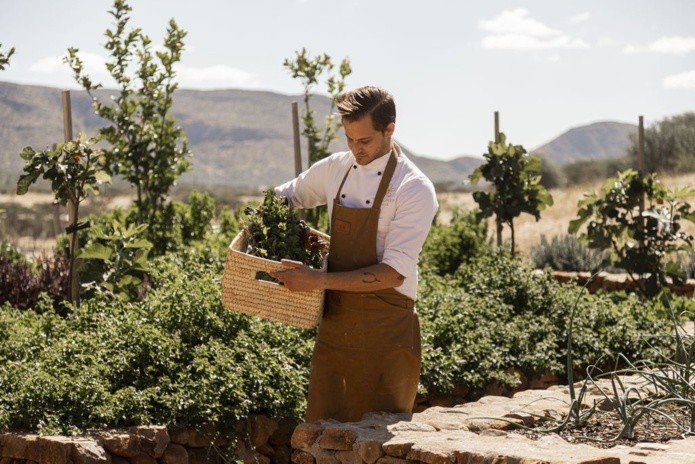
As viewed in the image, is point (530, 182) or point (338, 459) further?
point (530, 182)

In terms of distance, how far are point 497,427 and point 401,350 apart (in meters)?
0.48

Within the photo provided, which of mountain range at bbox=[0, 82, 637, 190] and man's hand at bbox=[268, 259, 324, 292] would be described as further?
mountain range at bbox=[0, 82, 637, 190]

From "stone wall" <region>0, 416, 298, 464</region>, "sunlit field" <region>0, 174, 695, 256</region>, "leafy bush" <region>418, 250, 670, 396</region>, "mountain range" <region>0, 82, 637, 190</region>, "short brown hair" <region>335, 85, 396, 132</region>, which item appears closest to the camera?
"short brown hair" <region>335, 85, 396, 132</region>

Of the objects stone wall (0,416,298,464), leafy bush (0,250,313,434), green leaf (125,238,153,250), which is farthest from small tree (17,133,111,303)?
stone wall (0,416,298,464)

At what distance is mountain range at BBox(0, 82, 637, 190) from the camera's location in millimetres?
61219

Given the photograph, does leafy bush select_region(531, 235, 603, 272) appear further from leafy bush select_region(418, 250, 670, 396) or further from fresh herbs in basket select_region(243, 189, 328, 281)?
fresh herbs in basket select_region(243, 189, 328, 281)

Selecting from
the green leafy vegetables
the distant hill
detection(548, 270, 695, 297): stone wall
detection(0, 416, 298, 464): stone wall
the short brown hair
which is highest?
the distant hill

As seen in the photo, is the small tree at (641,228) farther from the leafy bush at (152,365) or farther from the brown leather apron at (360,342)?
the brown leather apron at (360,342)

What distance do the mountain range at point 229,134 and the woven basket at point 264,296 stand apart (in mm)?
39869

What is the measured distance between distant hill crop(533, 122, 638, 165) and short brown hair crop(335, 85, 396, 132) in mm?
101067

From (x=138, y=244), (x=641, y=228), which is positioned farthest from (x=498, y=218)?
(x=138, y=244)

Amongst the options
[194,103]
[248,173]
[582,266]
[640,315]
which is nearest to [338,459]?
[640,315]

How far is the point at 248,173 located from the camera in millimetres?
75438

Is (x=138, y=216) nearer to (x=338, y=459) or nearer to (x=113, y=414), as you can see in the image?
(x=113, y=414)
